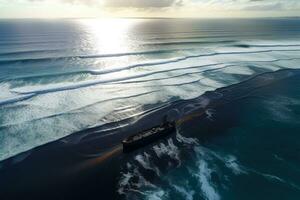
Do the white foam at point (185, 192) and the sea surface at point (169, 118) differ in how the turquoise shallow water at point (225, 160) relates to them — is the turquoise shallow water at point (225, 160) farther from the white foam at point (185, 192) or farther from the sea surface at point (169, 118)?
the sea surface at point (169, 118)

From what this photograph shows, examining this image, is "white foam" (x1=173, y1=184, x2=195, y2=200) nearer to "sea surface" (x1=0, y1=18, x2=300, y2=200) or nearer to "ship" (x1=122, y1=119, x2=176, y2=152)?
"sea surface" (x1=0, y1=18, x2=300, y2=200)

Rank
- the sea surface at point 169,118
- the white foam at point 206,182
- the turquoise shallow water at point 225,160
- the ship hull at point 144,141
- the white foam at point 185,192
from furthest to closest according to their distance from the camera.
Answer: the ship hull at point 144,141
the sea surface at point 169,118
the turquoise shallow water at point 225,160
the white foam at point 206,182
the white foam at point 185,192

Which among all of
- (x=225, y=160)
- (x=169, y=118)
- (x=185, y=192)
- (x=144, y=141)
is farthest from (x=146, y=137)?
(x=225, y=160)

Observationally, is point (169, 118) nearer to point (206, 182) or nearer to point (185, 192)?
point (206, 182)

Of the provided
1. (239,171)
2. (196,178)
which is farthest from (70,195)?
(239,171)

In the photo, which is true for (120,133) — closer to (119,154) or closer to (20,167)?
(119,154)

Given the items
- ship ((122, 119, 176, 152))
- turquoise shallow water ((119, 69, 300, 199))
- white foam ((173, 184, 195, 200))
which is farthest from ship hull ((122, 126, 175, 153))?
white foam ((173, 184, 195, 200))

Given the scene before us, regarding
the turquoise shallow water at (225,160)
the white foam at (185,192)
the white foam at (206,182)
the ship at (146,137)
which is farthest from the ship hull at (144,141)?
the white foam at (185,192)
